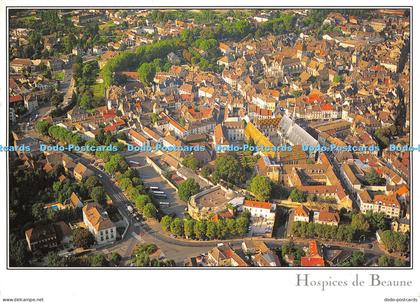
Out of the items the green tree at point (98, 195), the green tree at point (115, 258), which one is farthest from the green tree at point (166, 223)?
the green tree at point (98, 195)

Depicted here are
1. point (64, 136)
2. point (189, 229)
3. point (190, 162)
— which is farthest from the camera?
point (64, 136)

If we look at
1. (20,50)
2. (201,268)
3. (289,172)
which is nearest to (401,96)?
(289,172)

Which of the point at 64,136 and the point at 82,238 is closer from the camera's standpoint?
the point at 82,238

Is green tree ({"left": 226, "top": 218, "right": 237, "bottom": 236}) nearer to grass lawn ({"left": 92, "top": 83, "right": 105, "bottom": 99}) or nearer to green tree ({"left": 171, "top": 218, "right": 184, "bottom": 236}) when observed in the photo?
green tree ({"left": 171, "top": 218, "right": 184, "bottom": 236})

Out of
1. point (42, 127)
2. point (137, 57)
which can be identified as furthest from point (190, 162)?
point (137, 57)

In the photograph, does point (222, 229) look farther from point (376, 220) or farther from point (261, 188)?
point (376, 220)

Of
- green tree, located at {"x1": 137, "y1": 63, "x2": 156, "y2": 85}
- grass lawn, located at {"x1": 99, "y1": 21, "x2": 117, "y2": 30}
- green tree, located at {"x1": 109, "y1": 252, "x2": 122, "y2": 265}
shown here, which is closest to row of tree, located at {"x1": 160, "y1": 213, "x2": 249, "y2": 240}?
green tree, located at {"x1": 109, "y1": 252, "x2": 122, "y2": 265}
